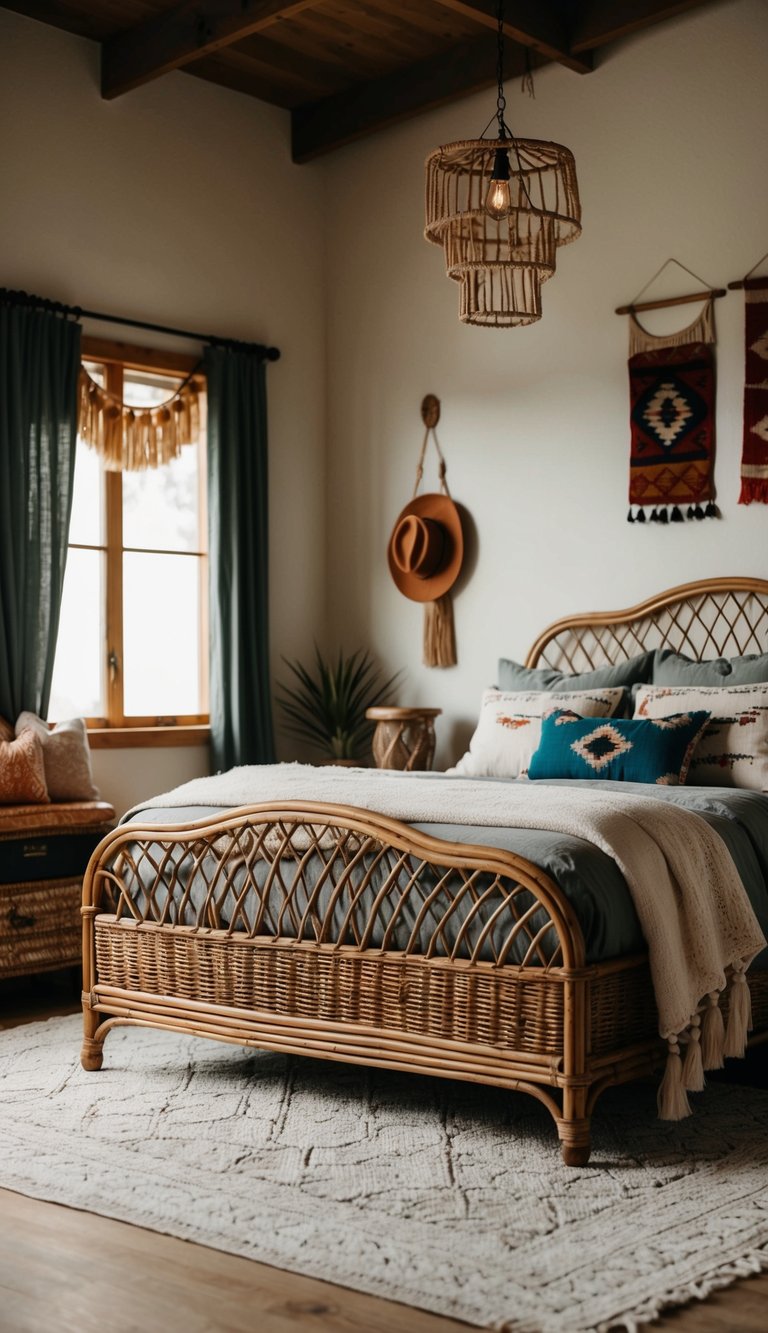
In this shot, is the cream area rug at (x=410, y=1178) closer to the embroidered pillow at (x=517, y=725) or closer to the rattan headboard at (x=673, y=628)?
the embroidered pillow at (x=517, y=725)

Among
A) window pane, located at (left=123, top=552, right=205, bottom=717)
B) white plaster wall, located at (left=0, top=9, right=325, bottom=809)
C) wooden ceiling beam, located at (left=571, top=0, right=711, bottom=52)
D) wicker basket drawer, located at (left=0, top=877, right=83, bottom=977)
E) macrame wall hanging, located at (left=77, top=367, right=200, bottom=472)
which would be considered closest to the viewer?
wicker basket drawer, located at (left=0, top=877, right=83, bottom=977)

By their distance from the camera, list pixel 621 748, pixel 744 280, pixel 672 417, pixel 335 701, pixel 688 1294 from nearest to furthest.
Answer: pixel 688 1294 → pixel 621 748 → pixel 744 280 → pixel 672 417 → pixel 335 701

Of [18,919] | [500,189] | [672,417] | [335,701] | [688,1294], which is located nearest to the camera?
[688,1294]

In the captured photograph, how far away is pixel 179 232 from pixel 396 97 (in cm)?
107

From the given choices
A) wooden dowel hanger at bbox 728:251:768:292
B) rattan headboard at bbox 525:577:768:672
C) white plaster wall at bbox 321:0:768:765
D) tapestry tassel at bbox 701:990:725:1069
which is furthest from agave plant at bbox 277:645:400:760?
tapestry tassel at bbox 701:990:725:1069

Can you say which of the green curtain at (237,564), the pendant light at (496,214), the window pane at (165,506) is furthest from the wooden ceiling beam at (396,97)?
the window pane at (165,506)

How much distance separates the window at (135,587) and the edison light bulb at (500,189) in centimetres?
207

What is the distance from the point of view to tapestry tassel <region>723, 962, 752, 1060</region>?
3.42 meters

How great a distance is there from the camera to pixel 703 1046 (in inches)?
133

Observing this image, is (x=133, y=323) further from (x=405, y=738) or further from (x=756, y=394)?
(x=756, y=394)

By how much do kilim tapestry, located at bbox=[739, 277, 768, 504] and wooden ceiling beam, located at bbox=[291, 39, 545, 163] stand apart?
1401 millimetres

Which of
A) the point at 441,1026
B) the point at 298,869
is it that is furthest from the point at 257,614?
the point at 441,1026

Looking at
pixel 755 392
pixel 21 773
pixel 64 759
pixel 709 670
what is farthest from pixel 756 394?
pixel 21 773

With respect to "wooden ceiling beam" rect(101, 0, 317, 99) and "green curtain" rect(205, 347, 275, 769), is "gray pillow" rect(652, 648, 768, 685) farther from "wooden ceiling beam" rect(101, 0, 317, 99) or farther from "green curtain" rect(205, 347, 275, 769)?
"wooden ceiling beam" rect(101, 0, 317, 99)
